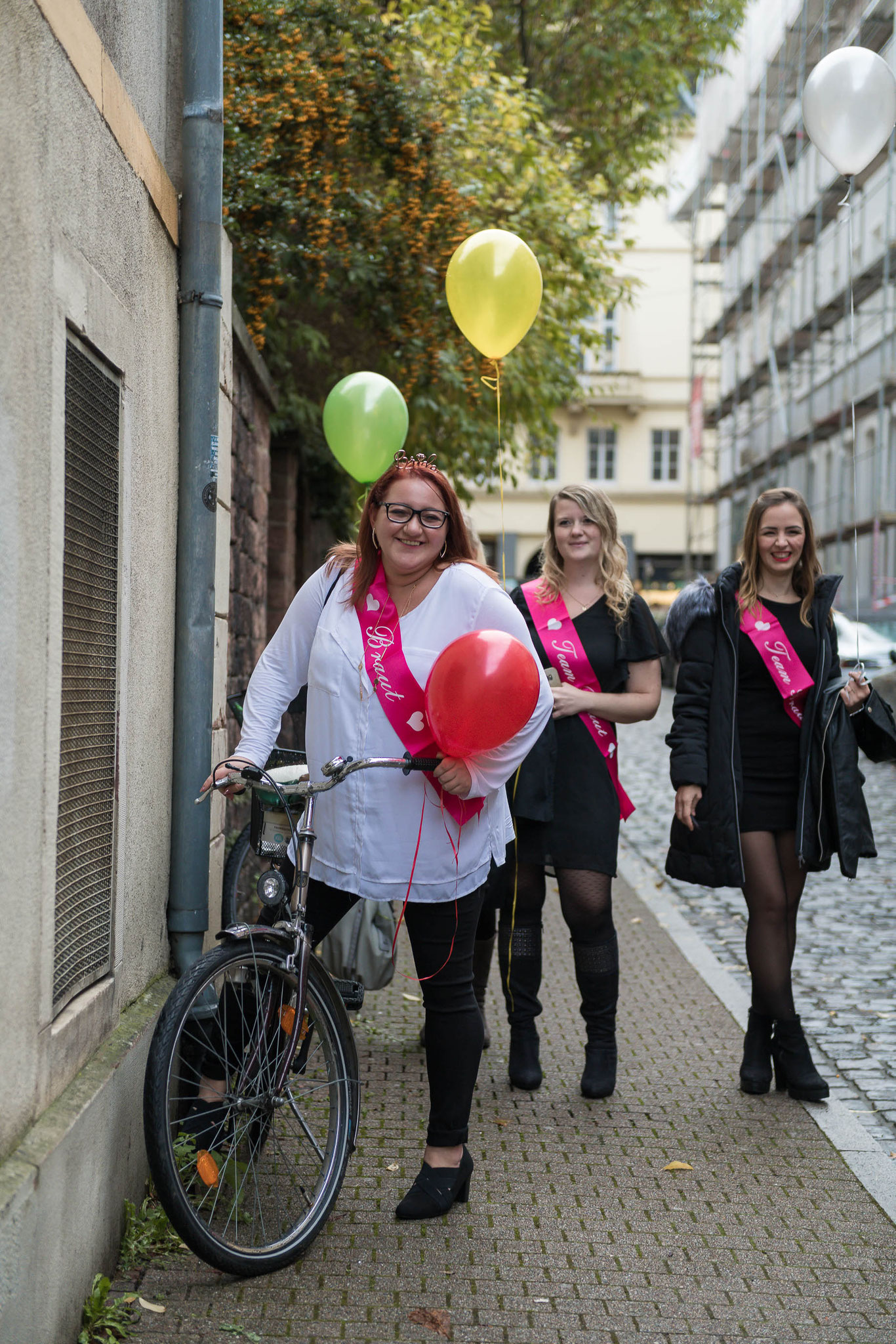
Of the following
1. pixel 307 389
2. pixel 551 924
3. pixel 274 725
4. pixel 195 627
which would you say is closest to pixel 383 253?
pixel 307 389

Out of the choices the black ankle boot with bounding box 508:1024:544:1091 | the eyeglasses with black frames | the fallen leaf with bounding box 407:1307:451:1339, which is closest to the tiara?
the eyeglasses with black frames

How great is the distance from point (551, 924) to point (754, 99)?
26210mm

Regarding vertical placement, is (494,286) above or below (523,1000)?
above

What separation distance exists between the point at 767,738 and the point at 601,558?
845 mm

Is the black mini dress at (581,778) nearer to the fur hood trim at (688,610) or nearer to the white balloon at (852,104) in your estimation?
the fur hood trim at (688,610)

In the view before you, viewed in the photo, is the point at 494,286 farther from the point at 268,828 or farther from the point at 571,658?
the point at 268,828

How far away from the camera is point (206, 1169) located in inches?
137

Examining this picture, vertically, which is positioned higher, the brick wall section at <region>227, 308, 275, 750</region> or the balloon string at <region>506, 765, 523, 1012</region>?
the brick wall section at <region>227, 308, 275, 750</region>

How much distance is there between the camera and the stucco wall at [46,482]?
2.67m

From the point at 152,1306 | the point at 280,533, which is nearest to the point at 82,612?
the point at 152,1306

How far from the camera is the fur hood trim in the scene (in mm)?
4984

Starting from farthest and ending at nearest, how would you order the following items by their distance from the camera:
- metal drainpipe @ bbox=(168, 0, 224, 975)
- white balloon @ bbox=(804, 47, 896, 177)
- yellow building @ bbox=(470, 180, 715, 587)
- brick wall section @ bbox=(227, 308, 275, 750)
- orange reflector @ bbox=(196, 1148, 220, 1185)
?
1. yellow building @ bbox=(470, 180, 715, 587)
2. brick wall section @ bbox=(227, 308, 275, 750)
3. white balloon @ bbox=(804, 47, 896, 177)
4. metal drainpipe @ bbox=(168, 0, 224, 975)
5. orange reflector @ bbox=(196, 1148, 220, 1185)

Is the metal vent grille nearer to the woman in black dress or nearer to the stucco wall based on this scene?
the stucco wall

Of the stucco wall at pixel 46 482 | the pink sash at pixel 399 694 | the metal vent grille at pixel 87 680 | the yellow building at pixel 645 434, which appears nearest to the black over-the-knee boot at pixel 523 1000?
the pink sash at pixel 399 694
